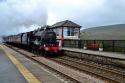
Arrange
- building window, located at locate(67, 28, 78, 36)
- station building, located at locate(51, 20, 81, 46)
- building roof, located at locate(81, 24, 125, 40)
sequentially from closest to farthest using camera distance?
station building, located at locate(51, 20, 81, 46) → building window, located at locate(67, 28, 78, 36) → building roof, located at locate(81, 24, 125, 40)

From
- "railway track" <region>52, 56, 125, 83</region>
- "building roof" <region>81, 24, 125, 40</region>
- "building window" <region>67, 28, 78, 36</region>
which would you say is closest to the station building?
"building window" <region>67, 28, 78, 36</region>

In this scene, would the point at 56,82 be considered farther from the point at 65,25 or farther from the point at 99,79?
the point at 65,25

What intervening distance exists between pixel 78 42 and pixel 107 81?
92.4ft

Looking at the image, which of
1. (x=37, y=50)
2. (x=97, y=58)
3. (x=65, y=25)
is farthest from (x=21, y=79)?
(x=65, y=25)

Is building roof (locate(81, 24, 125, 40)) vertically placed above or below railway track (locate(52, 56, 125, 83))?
above

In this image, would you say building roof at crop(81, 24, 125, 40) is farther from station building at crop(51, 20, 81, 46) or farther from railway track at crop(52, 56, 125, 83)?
railway track at crop(52, 56, 125, 83)

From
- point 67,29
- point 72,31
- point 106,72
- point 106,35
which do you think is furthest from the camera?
point 106,35

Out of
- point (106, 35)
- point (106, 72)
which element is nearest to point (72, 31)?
point (106, 35)

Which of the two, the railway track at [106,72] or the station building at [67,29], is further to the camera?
the station building at [67,29]

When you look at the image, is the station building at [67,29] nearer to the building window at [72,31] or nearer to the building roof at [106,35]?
the building window at [72,31]

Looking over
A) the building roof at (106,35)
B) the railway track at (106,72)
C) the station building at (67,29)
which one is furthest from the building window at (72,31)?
A: the railway track at (106,72)

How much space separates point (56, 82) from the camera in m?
13.8

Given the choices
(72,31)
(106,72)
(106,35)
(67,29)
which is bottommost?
(106,72)

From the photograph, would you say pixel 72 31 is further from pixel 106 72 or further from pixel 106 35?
pixel 106 72
